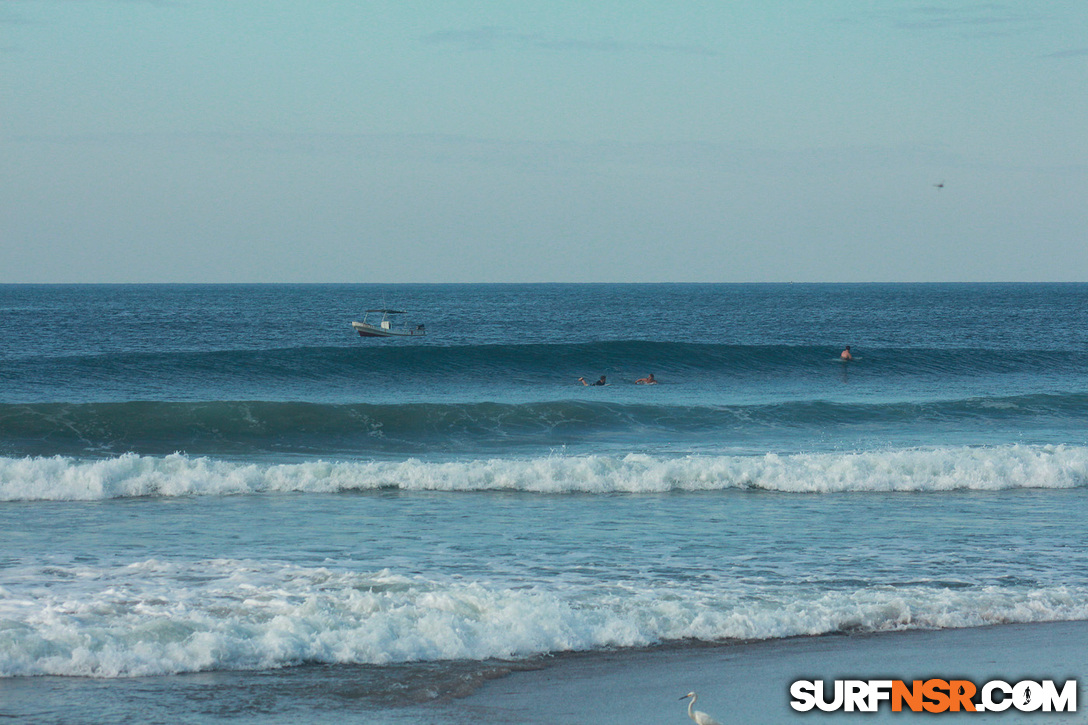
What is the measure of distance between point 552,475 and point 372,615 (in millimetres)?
7895

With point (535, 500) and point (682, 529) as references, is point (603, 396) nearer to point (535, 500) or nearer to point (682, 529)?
point (535, 500)

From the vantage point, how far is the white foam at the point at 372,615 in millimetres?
7441

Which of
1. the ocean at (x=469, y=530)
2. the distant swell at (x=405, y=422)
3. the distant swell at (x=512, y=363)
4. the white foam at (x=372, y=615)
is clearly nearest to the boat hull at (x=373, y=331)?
the distant swell at (x=512, y=363)

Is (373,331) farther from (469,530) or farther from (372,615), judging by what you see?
(372,615)

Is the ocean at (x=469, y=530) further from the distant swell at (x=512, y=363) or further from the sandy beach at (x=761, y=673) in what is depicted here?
the distant swell at (x=512, y=363)

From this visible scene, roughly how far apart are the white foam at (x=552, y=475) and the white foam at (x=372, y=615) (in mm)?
5385

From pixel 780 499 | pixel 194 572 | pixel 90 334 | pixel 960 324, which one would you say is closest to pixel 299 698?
pixel 194 572

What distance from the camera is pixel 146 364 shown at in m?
35.2

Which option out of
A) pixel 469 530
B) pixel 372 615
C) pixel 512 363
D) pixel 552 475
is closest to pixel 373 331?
pixel 512 363

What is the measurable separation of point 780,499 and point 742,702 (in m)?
8.69

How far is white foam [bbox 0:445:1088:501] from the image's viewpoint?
15039 mm

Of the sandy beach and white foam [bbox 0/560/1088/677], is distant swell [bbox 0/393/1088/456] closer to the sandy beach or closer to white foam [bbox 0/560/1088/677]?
white foam [bbox 0/560/1088/677]

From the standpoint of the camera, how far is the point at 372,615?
27.1 ft

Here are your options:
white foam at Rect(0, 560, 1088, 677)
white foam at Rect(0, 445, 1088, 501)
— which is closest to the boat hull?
white foam at Rect(0, 445, 1088, 501)
